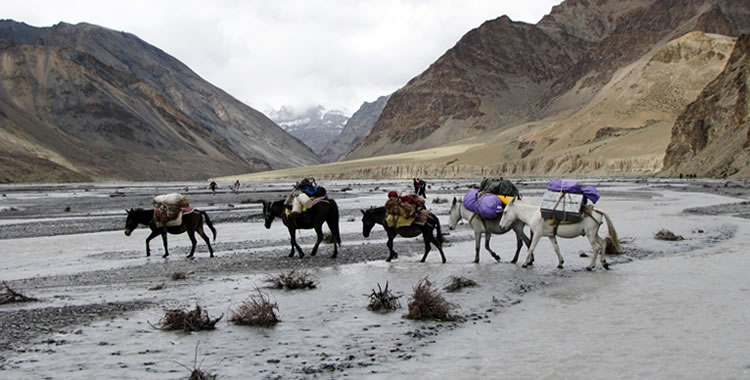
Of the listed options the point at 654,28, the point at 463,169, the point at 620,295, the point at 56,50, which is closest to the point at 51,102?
the point at 56,50

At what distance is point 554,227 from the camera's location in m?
11.4

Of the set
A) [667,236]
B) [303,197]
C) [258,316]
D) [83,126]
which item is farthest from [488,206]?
[83,126]

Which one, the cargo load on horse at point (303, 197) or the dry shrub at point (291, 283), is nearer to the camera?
the dry shrub at point (291, 283)

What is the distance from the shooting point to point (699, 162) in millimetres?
60875

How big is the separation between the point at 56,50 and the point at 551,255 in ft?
580

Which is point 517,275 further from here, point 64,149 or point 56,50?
point 56,50

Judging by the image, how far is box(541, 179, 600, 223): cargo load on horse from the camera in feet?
36.3

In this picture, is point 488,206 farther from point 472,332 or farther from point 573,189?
point 472,332

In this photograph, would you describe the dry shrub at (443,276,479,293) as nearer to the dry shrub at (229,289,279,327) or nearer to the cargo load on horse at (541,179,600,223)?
the cargo load on horse at (541,179,600,223)

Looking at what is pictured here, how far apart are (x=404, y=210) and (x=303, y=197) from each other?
2.56 metres

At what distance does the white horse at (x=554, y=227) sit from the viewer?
1105 centimetres

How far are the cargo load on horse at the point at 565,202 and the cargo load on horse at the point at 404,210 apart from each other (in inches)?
104

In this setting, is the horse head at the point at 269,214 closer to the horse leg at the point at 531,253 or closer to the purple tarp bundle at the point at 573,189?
the horse leg at the point at 531,253

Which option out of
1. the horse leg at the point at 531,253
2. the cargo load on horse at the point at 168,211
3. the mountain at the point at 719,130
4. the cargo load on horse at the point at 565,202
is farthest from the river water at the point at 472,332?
the mountain at the point at 719,130
